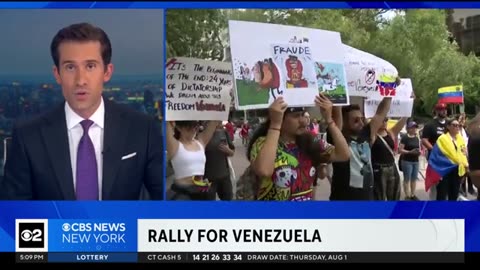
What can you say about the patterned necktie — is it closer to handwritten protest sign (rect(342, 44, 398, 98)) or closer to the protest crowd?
the protest crowd

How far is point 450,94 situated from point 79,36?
2374mm

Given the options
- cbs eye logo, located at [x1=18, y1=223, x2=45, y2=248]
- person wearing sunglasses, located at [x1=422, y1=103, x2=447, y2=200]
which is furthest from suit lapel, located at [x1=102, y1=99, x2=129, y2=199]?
person wearing sunglasses, located at [x1=422, y1=103, x2=447, y2=200]

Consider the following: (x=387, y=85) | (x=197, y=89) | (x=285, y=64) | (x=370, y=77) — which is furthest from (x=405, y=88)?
(x=197, y=89)

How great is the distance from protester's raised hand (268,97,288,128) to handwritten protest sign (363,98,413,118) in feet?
1.70

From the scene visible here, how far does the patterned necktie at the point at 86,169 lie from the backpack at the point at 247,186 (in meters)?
0.91

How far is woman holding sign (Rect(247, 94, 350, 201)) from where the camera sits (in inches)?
163

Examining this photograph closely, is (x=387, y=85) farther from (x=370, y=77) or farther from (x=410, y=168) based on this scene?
(x=410, y=168)

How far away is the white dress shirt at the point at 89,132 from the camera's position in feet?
13.4

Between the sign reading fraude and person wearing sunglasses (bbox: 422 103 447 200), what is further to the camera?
the sign reading fraude

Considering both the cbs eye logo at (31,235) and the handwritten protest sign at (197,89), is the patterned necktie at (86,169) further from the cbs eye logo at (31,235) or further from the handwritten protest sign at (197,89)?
the handwritten protest sign at (197,89)

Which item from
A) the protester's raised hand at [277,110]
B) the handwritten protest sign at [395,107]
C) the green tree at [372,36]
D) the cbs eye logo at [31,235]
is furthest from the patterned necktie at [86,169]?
the handwritten protest sign at [395,107]

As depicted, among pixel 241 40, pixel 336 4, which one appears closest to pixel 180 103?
pixel 241 40

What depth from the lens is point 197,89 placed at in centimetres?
404

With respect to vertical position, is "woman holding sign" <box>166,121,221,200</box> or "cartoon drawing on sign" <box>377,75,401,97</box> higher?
"cartoon drawing on sign" <box>377,75,401,97</box>
